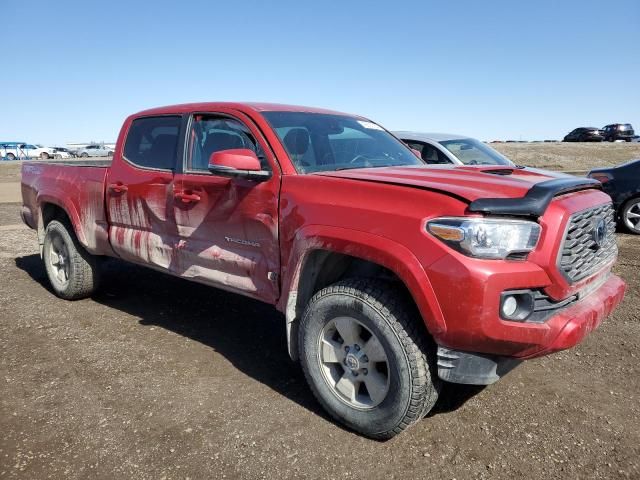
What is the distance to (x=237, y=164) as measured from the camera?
3.18 meters

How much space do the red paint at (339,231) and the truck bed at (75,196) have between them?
3cm

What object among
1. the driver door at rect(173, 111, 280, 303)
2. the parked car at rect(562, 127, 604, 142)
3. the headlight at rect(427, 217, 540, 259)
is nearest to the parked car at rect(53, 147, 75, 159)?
the parked car at rect(562, 127, 604, 142)

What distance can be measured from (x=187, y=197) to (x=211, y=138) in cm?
51

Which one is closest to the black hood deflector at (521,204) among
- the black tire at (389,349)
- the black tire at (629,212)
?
the black tire at (389,349)

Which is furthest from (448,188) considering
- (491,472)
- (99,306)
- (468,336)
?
(99,306)

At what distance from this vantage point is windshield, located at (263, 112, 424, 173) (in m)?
3.54

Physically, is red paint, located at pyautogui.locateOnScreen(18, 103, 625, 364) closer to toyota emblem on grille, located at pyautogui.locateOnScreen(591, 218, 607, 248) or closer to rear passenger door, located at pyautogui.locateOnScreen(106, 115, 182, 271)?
rear passenger door, located at pyautogui.locateOnScreen(106, 115, 182, 271)

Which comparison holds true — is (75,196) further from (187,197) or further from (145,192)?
(187,197)

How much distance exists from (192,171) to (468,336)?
2448 mm

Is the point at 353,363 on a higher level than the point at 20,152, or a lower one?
higher

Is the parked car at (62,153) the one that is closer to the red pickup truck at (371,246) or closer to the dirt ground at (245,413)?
the dirt ground at (245,413)

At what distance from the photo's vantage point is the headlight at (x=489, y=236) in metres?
2.41

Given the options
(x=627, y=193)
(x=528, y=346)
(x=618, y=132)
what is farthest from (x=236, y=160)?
(x=618, y=132)

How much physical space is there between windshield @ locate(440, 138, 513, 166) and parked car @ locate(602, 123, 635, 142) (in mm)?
34791
